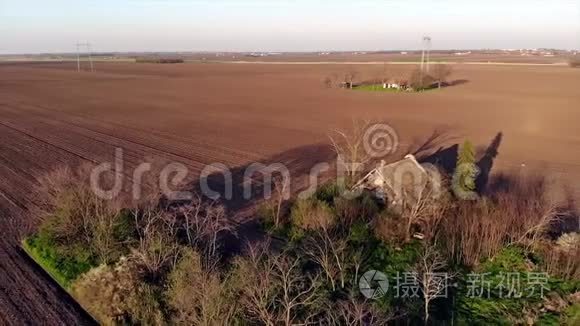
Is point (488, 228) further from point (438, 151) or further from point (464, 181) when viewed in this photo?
point (438, 151)

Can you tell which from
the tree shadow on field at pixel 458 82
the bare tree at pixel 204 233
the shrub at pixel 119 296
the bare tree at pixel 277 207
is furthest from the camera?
the tree shadow on field at pixel 458 82

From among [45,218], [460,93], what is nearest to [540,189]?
[45,218]

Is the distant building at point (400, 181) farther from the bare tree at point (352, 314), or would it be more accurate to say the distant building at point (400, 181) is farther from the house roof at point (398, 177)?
the bare tree at point (352, 314)

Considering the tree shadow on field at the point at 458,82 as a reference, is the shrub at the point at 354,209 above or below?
below

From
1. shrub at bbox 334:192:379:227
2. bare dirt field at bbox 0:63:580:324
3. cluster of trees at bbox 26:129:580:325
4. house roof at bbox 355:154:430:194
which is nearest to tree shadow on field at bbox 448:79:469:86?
bare dirt field at bbox 0:63:580:324

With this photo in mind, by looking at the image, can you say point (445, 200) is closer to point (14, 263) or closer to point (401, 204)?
point (401, 204)

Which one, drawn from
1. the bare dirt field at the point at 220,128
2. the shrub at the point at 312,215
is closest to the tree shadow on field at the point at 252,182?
the bare dirt field at the point at 220,128
